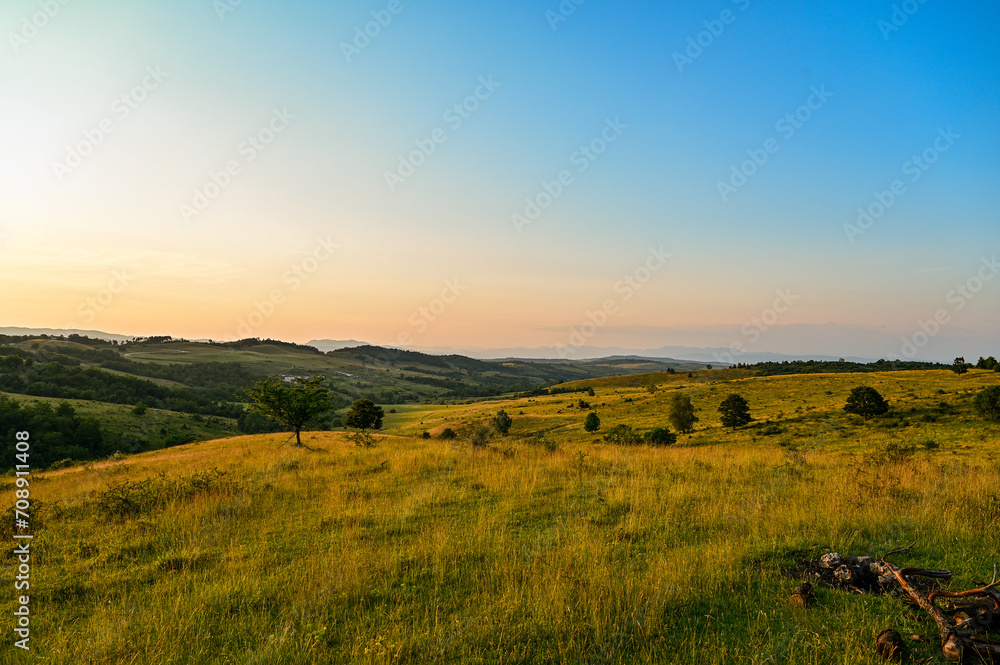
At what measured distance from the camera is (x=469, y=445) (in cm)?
1770

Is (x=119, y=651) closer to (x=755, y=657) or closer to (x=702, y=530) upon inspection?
(x=755, y=657)

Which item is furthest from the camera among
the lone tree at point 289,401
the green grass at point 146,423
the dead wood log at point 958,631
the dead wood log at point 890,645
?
the green grass at point 146,423

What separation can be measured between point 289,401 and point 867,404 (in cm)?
4876

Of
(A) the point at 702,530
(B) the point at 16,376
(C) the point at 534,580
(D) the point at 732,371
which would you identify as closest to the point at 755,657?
(C) the point at 534,580

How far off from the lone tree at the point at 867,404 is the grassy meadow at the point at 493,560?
33.1 m

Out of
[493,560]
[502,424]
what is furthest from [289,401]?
[502,424]

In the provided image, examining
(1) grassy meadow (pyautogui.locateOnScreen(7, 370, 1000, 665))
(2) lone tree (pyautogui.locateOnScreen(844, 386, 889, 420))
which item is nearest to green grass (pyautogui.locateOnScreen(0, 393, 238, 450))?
(1) grassy meadow (pyautogui.locateOnScreen(7, 370, 1000, 665))

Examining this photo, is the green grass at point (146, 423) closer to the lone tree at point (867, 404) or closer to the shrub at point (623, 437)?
the shrub at point (623, 437)

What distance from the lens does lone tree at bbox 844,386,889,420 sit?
39.1 m

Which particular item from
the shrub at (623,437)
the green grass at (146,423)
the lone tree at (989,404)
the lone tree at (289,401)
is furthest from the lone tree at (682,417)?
the green grass at (146,423)

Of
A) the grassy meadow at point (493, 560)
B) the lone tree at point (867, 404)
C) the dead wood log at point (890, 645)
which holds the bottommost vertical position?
the lone tree at point (867, 404)

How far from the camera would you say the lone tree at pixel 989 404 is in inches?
1179

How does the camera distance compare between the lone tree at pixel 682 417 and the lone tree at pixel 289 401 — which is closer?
the lone tree at pixel 289 401

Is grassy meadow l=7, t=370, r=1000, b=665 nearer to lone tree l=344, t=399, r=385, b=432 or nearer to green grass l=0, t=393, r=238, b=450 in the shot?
lone tree l=344, t=399, r=385, b=432
